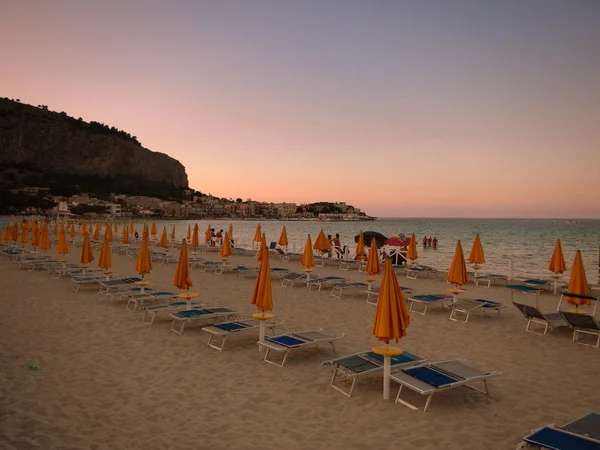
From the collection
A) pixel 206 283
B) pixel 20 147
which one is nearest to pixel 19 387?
pixel 206 283

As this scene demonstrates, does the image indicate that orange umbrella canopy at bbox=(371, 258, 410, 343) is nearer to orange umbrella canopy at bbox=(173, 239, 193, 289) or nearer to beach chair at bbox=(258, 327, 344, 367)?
beach chair at bbox=(258, 327, 344, 367)

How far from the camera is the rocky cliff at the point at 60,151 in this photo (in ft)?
421

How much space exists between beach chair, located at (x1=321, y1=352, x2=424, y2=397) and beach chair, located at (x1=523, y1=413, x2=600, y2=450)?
2107mm

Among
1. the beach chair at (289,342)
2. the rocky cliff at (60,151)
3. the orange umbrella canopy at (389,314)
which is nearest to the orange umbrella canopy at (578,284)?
the beach chair at (289,342)

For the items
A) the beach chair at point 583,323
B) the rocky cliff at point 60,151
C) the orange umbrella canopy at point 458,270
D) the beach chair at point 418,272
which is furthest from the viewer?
the rocky cliff at point 60,151

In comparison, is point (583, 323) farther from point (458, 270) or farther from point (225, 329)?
point (225, 329)

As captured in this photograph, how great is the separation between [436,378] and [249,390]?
2.41 m

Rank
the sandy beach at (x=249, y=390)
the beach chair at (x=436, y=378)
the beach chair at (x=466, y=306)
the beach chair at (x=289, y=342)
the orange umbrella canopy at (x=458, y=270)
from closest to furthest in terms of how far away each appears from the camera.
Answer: the sandy beach at (x=249, y=390) < the beach chair at (x=436, y=378) < the beach chair at (x=289, y=342) < the beach chair at (x=466, y=306) < the orange umbrella canopy at (x=458, y=270)

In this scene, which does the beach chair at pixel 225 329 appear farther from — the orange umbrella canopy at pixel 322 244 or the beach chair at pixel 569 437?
the orange umbrella canopy at pixel 322 244

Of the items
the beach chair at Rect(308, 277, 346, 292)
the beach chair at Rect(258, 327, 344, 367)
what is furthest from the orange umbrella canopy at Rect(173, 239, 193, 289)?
the beach chair at Rect(308, 277, 346, 292)

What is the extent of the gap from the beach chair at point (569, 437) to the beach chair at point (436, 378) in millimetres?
1239

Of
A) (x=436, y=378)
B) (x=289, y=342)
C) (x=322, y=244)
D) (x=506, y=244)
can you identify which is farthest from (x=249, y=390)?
(x=506, y=244)

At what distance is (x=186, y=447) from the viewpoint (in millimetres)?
4016

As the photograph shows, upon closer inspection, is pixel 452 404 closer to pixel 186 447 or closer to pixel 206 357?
pixel 186 447
